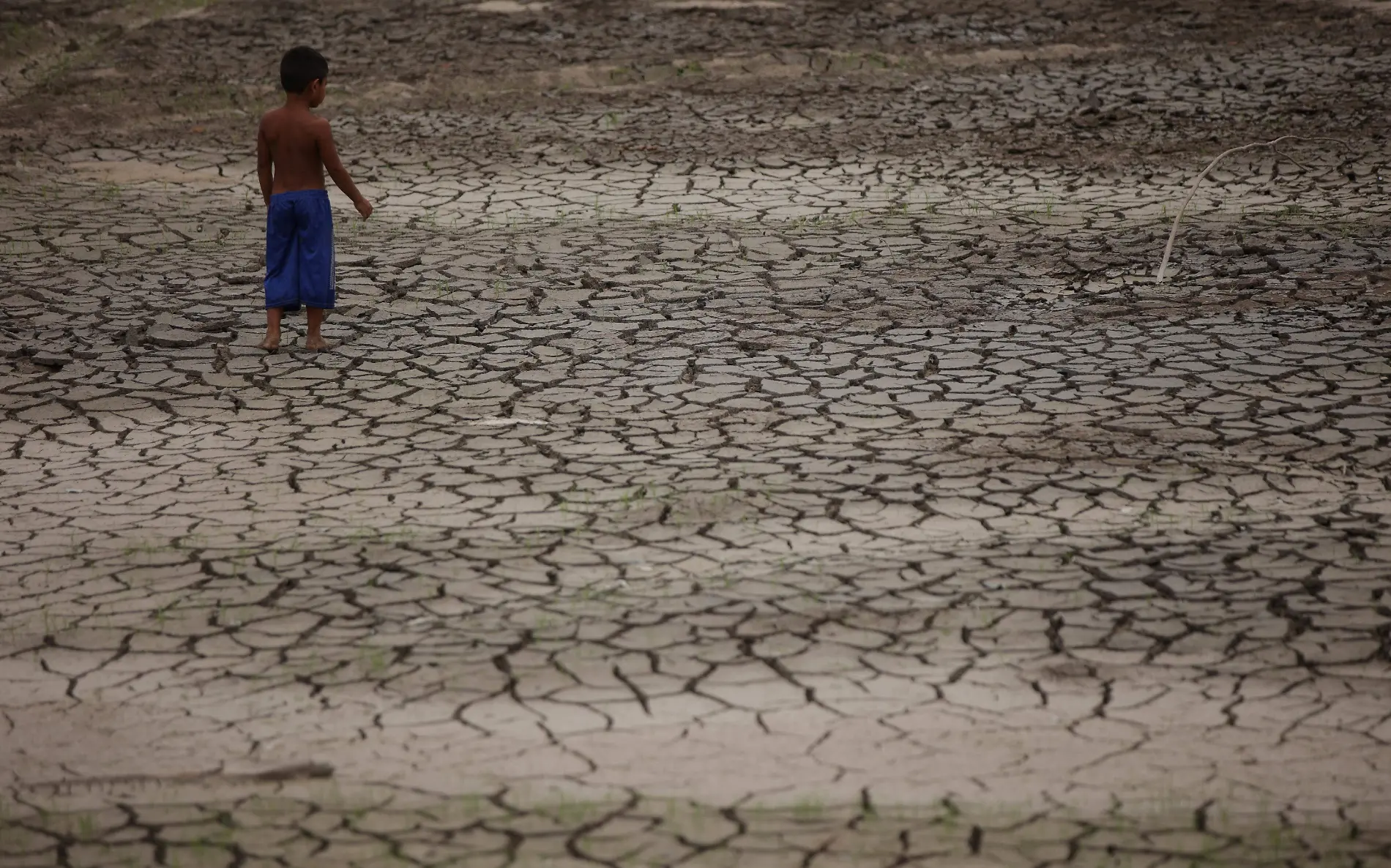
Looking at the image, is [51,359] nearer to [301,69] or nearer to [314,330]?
[314,330]

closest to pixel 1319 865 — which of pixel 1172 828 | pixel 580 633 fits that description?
pixel 1172 828

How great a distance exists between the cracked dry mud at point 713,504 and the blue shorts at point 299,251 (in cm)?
25

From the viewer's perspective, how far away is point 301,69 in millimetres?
6512

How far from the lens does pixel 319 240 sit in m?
6.68

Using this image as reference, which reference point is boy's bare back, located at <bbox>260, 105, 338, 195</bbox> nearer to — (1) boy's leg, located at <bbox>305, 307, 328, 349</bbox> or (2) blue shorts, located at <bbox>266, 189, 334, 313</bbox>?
(2) blue shorts, located at <bbox>266, 189, 334, 313</bbox>

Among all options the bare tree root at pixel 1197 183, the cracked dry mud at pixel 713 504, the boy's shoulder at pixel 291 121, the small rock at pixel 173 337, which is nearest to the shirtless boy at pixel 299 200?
the boy's shoulder at pixel 291 121

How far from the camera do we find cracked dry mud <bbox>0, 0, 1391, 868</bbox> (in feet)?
11.3

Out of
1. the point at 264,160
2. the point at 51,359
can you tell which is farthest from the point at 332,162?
the point at 51,359

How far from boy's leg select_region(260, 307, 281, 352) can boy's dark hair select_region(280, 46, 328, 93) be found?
0.86 m

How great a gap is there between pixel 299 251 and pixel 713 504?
2.50 metres

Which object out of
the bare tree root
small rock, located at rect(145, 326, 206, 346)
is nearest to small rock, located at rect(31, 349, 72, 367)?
small rock, located at rect(145, 326, 206, 346)

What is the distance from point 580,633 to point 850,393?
7.15 feet

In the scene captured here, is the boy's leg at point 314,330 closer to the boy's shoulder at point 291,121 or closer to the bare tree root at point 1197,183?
the boy's shoulder at point 291,121

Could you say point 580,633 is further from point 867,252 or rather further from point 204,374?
point 867,252
